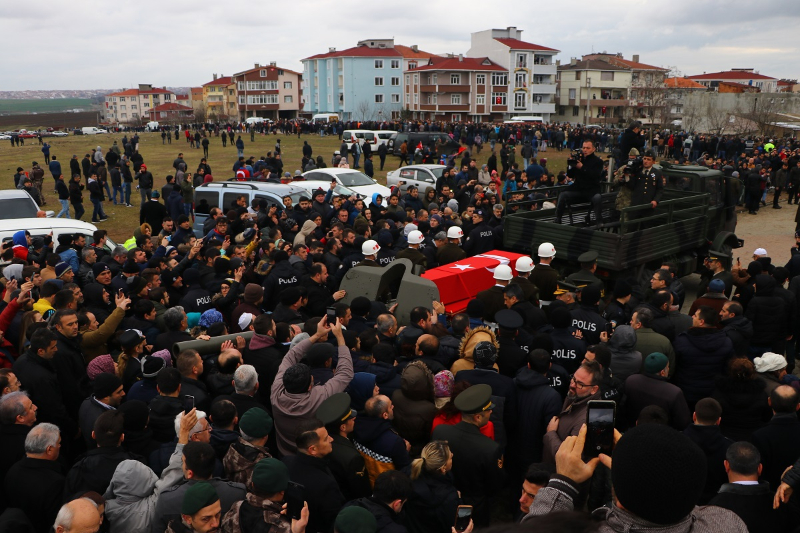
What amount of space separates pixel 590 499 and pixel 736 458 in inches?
39.6

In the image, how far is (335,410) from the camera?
4496 millimetres

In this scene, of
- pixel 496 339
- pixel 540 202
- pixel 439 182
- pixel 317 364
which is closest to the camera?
pixel 317 364

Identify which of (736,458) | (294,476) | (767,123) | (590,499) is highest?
(767,123)

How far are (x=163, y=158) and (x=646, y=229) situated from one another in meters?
34.0

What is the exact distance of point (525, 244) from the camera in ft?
35.4

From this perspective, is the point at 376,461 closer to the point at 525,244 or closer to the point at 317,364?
the point at 317,364

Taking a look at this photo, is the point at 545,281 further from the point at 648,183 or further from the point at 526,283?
the point at 648,183

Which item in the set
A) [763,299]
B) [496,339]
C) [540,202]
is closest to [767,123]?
[540,202]

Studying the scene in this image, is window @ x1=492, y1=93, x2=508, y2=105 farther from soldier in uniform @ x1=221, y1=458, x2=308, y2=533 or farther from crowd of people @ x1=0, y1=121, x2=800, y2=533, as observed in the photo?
soldier in uniform @ x1=221, y1=458, x2=308, y2=533

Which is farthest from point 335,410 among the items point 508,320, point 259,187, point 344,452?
point 259,187

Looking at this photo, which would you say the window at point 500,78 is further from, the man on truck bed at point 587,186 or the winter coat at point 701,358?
the winter coat at point 701,358

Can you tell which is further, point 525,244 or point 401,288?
A: point 525,244

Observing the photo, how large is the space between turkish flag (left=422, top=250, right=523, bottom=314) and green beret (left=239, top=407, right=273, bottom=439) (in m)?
4.61

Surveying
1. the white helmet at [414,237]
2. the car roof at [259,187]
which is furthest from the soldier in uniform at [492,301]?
the car roof at [259,187]
